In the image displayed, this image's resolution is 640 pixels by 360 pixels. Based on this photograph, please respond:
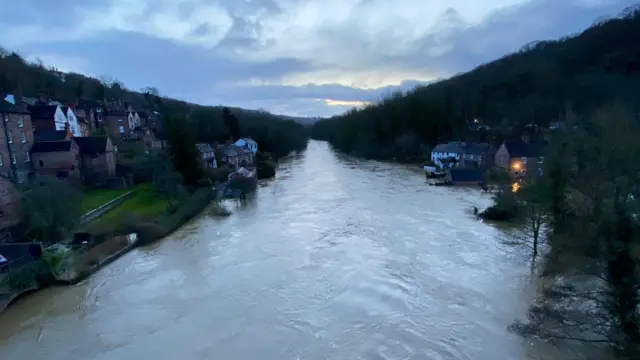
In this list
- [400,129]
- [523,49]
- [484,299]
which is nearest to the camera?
[484,299]

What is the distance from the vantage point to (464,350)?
389 inches

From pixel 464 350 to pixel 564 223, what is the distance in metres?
5.86

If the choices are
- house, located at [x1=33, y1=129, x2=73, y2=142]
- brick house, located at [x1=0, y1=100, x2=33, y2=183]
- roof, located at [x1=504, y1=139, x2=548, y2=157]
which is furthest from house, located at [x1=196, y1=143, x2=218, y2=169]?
roof, located at [x1=504, y1=139, x2=548, y2=157]

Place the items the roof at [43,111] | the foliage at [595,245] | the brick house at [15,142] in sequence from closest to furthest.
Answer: the foliage at [595,245] → the brick house at [15,142] → the roof at [43,111]

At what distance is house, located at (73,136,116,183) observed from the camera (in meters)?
27.7

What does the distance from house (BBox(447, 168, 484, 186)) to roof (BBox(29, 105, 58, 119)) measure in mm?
30293

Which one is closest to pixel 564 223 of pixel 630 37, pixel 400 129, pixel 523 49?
pixel 400 129

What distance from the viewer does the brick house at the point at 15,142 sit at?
22.4 metres

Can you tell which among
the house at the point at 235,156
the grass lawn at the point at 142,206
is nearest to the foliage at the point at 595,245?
the grass lawn at the point at 142,206

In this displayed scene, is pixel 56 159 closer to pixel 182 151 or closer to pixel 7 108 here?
pixel 7 108

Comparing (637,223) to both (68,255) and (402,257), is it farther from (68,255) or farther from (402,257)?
(68,255)

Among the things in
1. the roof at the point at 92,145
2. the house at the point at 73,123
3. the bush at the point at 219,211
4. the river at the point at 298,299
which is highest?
the house at the point at 73,123

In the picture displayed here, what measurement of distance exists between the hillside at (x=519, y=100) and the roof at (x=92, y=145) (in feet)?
110

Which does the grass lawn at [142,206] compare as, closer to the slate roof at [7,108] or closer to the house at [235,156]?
the slate roof at [7,108]
